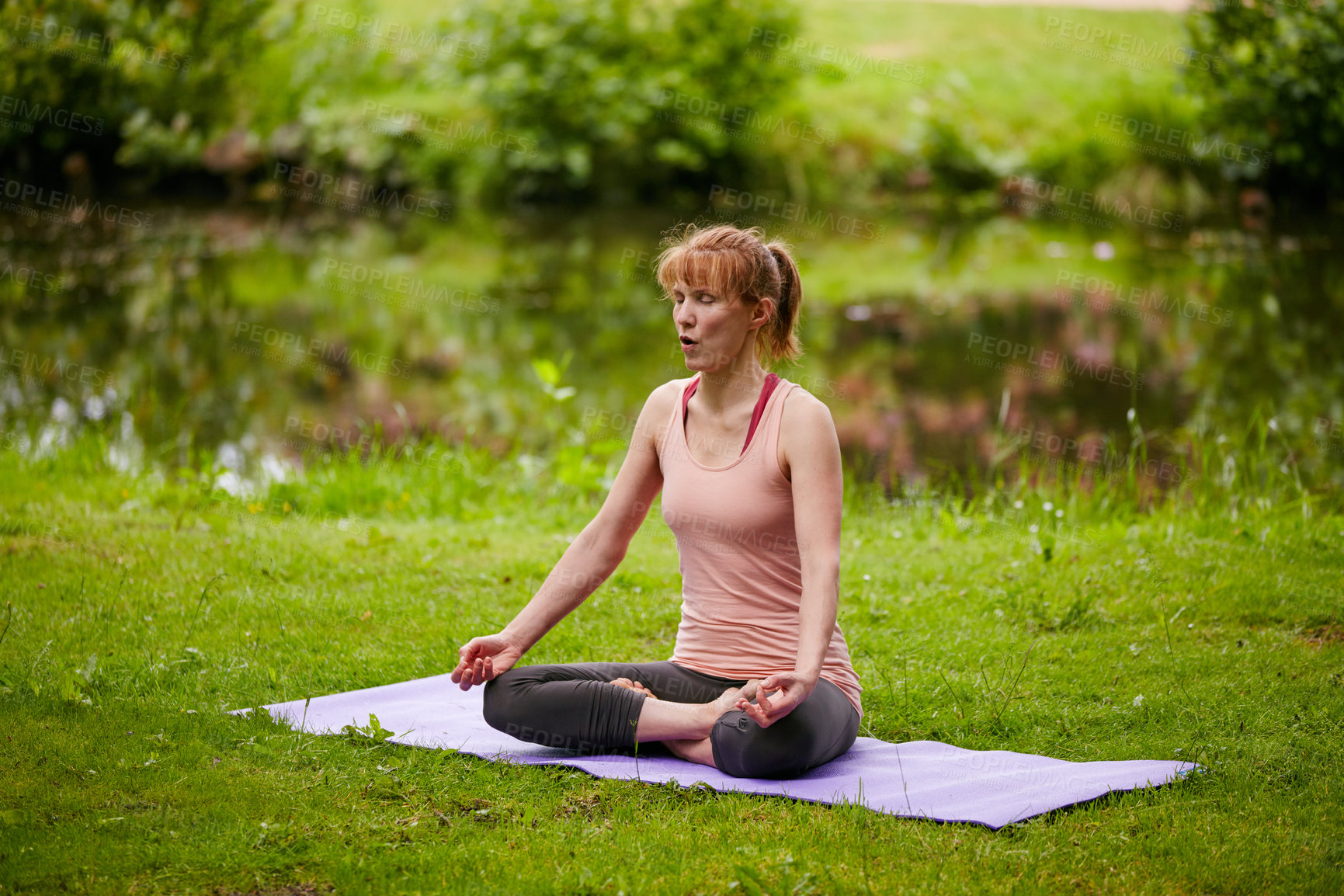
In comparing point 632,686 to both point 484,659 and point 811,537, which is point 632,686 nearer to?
point 484,659

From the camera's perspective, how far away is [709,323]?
11.3ft

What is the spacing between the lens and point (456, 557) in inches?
219

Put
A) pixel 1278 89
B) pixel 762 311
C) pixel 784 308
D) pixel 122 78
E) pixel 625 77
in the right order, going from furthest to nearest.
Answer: pixel 122 78
pixel 625 77
pixel 1278 89
pixel 784 308
pixel 762 311

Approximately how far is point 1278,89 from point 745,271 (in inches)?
562

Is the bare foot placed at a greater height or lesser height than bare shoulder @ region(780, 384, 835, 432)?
lesser

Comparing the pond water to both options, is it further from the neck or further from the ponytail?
the neck

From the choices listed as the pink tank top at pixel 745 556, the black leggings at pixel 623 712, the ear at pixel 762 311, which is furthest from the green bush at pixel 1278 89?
the black leggings at pixel 623 712

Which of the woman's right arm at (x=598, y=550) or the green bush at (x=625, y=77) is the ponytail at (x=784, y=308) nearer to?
the woman's right arm at (x=598, y=550)

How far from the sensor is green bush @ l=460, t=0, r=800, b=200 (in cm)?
1794

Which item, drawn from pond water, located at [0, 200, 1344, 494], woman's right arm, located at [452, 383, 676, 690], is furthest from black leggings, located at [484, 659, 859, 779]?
pond water, located at [0, 200, 1344, 494]

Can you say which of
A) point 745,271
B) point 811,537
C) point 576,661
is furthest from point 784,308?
point 576,661

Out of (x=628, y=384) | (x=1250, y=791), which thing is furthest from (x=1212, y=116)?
(x=1250, y=791)

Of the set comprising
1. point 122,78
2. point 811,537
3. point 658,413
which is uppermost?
point 122,78

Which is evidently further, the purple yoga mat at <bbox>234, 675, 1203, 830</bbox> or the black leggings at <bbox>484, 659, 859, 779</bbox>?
the black leggings at <bbox>484, 659, 859, 779</bbox>
